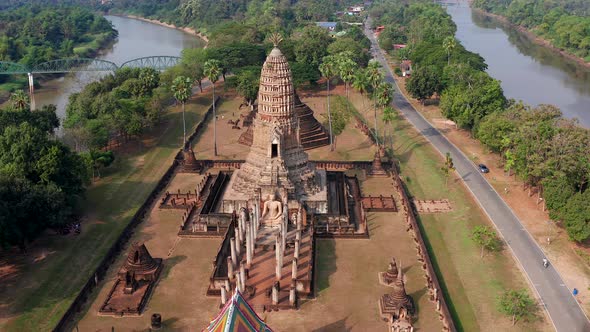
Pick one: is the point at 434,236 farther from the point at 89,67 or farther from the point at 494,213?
the point at 89,67

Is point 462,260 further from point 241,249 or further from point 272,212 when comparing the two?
point 241,249

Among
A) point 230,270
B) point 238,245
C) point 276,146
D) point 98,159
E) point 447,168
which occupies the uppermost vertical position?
point 276,146

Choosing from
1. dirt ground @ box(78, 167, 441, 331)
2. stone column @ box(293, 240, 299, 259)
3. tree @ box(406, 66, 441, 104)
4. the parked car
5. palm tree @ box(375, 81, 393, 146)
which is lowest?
dirt ground @ box(78, 167, 441, 331)

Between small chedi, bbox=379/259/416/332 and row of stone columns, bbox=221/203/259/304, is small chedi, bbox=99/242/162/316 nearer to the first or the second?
row of stone columns, bbox=221/203/259/304

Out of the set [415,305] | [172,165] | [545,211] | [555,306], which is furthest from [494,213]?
[172,165]

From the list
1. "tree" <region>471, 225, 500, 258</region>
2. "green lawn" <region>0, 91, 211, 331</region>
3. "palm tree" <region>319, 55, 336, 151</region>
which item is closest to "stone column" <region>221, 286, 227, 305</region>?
"green lawn" <region>0, 91, 211, 331</region>

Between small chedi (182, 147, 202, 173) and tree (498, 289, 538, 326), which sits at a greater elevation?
small chedi (182, 147, 202, 173)

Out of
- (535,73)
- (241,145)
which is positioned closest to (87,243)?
(241,145)
